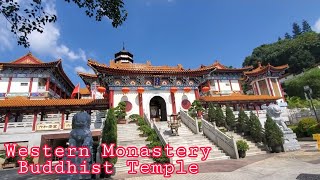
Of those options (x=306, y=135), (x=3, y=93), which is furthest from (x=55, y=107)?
(x=306, y=135)

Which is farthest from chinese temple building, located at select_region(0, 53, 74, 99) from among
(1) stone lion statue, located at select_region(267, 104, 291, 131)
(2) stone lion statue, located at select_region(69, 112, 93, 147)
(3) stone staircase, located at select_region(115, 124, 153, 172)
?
(1) stone lion statue, located at select_region(267, 104, 291, 131)

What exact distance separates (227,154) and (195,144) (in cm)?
194

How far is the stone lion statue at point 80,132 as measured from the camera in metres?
6.60

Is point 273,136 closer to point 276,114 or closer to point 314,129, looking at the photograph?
point 276,114

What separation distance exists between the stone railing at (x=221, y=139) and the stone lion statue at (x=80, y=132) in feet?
24.4

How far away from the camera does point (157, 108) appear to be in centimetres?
2158

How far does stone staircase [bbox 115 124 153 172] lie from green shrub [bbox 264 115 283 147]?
6.81m

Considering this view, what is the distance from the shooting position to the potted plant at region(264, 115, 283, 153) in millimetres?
11281

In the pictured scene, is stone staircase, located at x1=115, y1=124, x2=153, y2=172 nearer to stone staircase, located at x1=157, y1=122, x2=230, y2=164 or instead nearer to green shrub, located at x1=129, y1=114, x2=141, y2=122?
green shrub, located at x1=129, y1=114, x2=141, y2=122

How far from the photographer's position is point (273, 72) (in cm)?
3228

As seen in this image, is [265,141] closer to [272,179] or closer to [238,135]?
[238,135]

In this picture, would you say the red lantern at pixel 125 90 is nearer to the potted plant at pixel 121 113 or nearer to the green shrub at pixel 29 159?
the potted plant at pixel 121 113

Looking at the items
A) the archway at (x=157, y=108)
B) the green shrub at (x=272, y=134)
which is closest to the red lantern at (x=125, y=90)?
the archway at (x=157, y=108)

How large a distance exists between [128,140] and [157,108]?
29.9ft
